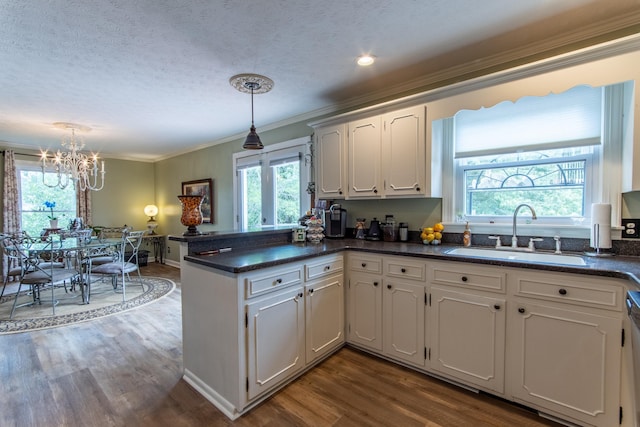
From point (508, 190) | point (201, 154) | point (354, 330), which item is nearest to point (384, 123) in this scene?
point (508, 190)

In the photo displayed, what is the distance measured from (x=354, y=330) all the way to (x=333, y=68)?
7.59ft

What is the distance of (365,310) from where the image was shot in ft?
8.16

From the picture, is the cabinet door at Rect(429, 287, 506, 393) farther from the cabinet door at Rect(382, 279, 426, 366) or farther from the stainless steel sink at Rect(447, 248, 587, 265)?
the stainless steel sink at Rect(447, 248, 587, 265)

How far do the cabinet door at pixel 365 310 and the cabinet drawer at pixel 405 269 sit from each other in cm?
14

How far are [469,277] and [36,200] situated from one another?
24.0 ft

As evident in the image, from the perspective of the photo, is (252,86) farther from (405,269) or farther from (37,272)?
(37,272)

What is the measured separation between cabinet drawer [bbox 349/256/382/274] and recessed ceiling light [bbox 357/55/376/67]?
64.0 inches

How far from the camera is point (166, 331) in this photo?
3031 mm

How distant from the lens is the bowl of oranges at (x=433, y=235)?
8.45 feet

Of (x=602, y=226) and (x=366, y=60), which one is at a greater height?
(x=366, y=60)

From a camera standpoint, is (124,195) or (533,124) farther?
(124,195)

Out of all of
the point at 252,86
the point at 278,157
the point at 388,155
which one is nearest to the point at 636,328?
the point at 388,155

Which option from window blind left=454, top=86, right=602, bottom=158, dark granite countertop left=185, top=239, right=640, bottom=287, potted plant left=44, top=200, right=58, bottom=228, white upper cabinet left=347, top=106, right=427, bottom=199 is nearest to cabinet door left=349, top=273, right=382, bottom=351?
dark granite countertop left=185, top=239, right=640, bottom=287

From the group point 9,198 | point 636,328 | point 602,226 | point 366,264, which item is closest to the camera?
point 636,328
